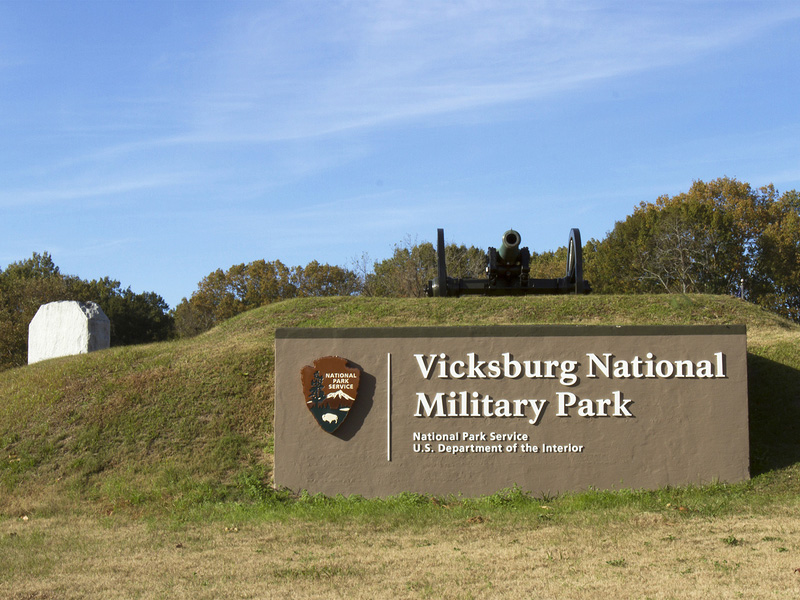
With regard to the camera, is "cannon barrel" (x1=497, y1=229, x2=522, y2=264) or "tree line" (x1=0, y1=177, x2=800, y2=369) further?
"tree line" (x1=0, y1=177, x2=800, y2=369)

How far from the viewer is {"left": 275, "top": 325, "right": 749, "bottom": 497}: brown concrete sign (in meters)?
11.2

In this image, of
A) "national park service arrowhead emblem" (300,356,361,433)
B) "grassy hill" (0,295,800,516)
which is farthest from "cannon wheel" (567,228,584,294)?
"national park service arrowhead emblem" (300,356,361,433)

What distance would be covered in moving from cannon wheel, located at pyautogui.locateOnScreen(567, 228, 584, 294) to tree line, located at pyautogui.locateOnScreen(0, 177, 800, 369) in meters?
11.9

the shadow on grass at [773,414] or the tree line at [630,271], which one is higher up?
the tree line at [630,271]

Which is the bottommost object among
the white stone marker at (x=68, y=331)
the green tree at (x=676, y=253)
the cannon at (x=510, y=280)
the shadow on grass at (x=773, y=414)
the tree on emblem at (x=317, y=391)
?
the shadow on grass at (x=773, y=414)

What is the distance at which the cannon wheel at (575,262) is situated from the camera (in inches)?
769

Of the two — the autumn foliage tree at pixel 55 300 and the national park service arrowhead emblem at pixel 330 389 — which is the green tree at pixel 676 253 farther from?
the national park service arrowhead emblem at pixel 330 389

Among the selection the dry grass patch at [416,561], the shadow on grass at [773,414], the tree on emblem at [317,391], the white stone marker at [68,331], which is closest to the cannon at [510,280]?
the shadow on grass at [773,414]

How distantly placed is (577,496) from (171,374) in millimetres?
8001

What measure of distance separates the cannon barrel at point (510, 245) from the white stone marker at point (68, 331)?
9.48 metres

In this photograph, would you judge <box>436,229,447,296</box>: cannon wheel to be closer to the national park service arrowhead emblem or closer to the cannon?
the cannon

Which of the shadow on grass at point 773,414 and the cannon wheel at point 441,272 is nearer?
the shadow on grass at point 773,414

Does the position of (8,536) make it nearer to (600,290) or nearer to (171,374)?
(171,374)

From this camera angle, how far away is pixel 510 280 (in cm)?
1980
